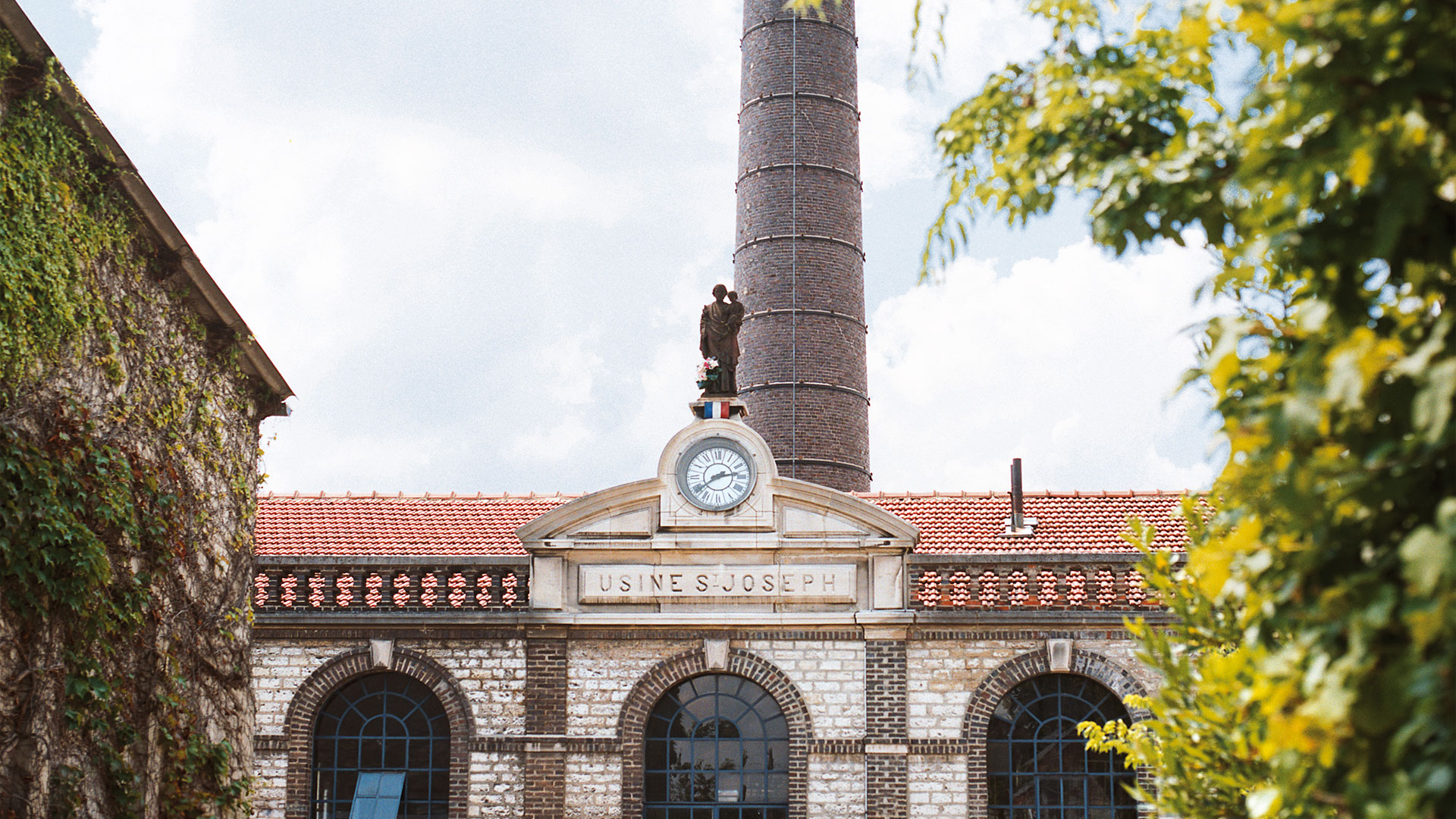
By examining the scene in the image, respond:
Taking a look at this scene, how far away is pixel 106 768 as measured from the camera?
444 inches

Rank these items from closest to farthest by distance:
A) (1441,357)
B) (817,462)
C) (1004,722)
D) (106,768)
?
(1441,357)
(106,768)
(1004,722)
(817,462)

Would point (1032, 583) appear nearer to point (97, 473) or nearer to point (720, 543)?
point (720, 543)

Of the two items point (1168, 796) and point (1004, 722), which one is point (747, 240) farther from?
point (1168, 796)

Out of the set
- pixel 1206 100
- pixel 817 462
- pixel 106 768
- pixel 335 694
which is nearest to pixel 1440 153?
pixel 1206 100

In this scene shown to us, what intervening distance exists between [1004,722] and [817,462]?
1036 cm

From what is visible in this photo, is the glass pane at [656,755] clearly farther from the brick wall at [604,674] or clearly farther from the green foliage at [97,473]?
the green foliage at [97,473]

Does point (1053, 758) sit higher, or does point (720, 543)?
point (720, 543)

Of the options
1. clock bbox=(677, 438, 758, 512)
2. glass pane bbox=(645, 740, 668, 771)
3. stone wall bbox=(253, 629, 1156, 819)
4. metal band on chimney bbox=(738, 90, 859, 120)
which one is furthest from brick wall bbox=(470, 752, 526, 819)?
metal band on chimney bbox=(738, 90, 859, 120)

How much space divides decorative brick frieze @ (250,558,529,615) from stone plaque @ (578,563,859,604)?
1048 millimetres

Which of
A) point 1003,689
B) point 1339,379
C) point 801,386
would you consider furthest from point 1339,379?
point 801,386

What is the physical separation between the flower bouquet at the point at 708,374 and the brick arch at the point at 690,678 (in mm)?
3447

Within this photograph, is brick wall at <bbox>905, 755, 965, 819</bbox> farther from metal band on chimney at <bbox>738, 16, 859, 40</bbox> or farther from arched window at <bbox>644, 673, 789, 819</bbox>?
metal band on chimney at <bbox>738, 16, 859, 40</bbox>

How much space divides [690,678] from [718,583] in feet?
3.95

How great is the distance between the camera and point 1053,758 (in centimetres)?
1723
